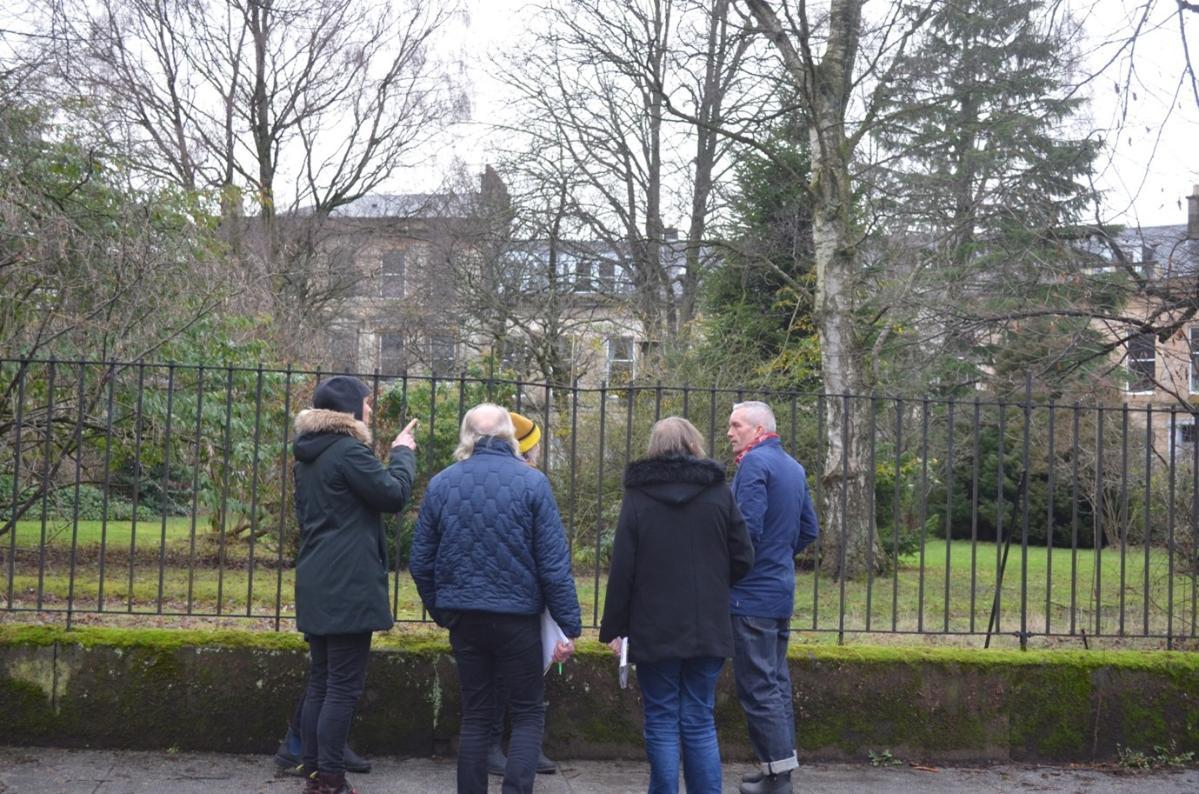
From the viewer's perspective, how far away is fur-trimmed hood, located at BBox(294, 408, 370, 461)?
504cm

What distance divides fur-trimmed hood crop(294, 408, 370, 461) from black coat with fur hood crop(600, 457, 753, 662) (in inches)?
50.7

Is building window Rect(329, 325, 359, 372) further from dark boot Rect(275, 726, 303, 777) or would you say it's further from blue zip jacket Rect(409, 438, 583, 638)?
blue zip jacket Rect(409, 438, 583, 638)

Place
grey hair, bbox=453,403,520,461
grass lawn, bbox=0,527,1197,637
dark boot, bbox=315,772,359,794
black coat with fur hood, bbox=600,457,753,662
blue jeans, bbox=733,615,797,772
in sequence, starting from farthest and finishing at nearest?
grass lawn, bbox=0,527,1197,637, blue jeans, bbox=733,615,797,772, dark boot, bbox=315,772,359,794, grey hair, bbox=453,403,520,461, black coat with fur hood, bbox=600,457,753,662

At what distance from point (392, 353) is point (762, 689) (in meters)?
27.8

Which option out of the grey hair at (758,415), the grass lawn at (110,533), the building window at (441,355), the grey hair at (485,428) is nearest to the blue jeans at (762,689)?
the grey hair at (758,415)

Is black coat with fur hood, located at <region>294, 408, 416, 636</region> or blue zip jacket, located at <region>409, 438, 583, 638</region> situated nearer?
Answer: blue zip jacket, located at <region>409, 438, 583, 638</region>

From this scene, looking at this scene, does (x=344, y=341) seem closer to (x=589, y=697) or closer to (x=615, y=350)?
(x=615, y=350)

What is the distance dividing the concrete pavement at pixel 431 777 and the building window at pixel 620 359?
35.9 feet

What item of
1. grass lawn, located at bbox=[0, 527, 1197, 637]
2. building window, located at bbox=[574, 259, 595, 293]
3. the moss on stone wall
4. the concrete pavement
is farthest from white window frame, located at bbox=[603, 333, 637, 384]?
the concrete pavement

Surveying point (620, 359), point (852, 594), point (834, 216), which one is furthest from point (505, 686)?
point (620, 359)

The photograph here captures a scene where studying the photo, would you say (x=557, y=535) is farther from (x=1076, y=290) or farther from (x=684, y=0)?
(x=684, y=0)

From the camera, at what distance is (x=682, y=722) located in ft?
15.5

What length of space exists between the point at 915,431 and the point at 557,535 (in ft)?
41.2

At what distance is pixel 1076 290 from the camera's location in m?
9.92
